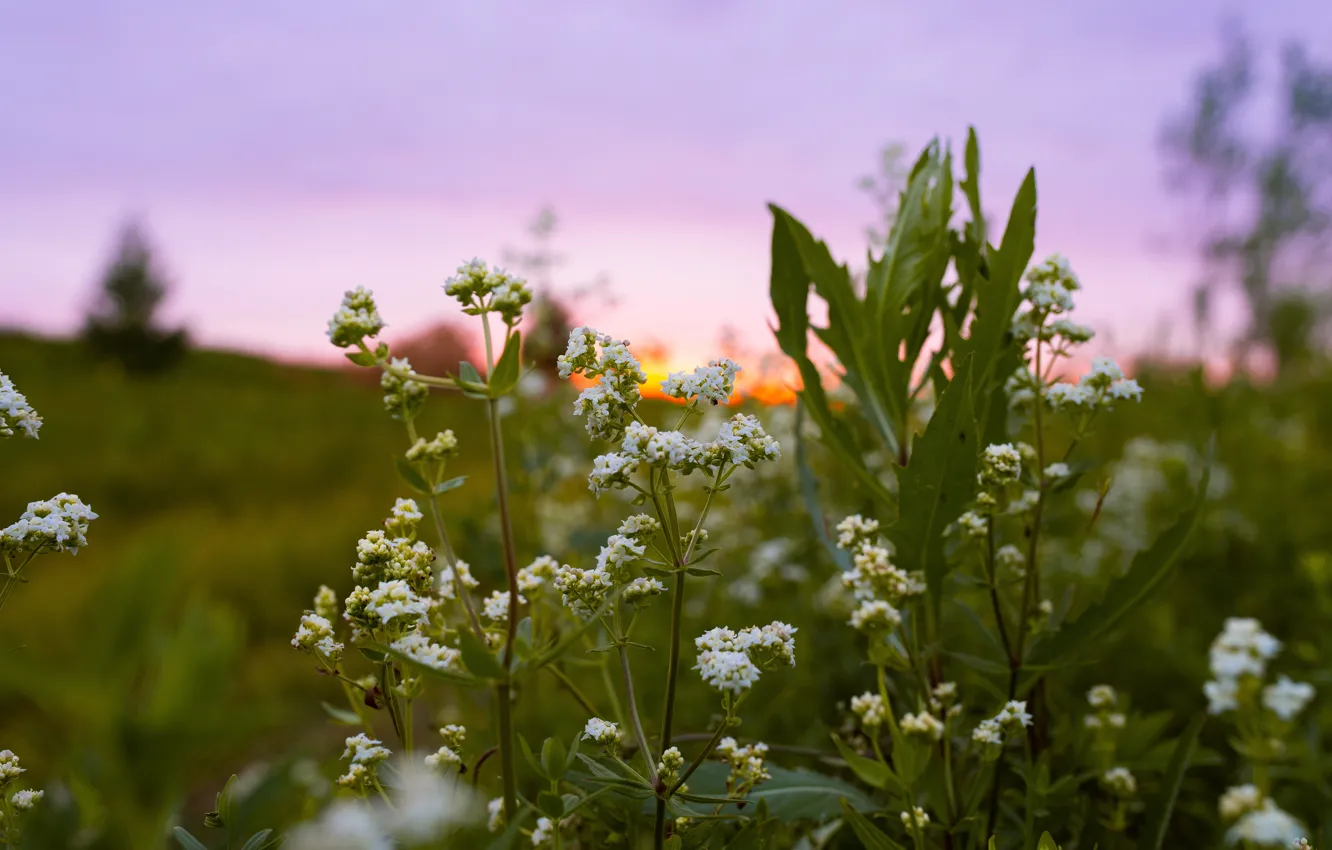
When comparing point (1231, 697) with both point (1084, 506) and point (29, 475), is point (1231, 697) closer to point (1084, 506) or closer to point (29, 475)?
point (1084, 506)

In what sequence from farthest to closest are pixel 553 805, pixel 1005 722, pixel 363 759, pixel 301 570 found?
pixel 301 570
pixel 1005 722
pixel 363 759
pixel 553 805

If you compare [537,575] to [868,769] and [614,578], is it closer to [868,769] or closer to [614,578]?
[614,578]

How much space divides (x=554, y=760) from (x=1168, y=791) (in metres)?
0.92

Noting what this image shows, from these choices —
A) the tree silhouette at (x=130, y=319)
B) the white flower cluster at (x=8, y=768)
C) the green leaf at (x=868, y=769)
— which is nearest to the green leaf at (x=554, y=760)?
the green leaf at (x=868, y=769)

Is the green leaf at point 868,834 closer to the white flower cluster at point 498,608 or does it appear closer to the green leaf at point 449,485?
the white flower cluster at point 498,608

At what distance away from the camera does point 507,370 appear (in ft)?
3.16

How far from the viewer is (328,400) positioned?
68.4ft

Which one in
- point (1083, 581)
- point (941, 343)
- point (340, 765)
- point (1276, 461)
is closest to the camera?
point (340, 765)

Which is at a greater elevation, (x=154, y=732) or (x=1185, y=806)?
(x=154, y=732)

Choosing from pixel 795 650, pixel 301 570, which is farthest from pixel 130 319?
pixel 795 650

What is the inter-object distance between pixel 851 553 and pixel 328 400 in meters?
20.9

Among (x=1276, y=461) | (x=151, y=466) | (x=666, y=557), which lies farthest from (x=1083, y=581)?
(x=151, y=466)

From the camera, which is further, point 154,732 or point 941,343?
point 941,343

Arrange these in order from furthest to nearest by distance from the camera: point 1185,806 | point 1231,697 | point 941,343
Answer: point 1185,806 → point 941,343 → point 1231,697
